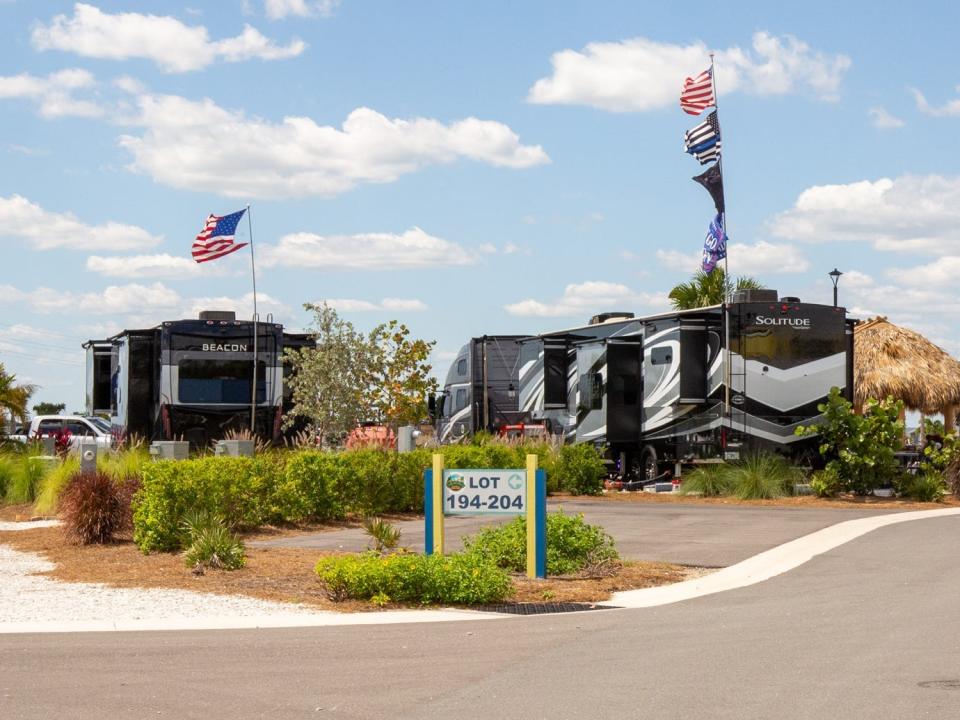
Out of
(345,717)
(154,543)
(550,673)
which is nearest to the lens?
(345,717)

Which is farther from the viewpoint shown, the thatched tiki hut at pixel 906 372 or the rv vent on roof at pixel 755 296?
the thatched tiki hut at pixel 906 372

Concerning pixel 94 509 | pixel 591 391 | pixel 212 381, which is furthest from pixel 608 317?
pixel 94 509

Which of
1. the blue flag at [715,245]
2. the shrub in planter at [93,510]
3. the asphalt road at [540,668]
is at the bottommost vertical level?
the asphalt road at [540,668]

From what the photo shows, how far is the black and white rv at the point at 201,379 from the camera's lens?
2761 centimetres

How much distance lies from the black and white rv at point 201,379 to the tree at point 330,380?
1.76 ft

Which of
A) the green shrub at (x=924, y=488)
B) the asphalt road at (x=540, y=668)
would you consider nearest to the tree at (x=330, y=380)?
the green shrub at (x=924, y=488)

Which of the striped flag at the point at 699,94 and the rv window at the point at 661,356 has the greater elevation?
the striped flag at the point at 699,94

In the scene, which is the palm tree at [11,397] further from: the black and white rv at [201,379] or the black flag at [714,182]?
the black flag at [714,182]

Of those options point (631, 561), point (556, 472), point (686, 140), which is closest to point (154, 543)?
point (631, 561)

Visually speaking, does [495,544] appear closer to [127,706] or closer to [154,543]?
[154,543]

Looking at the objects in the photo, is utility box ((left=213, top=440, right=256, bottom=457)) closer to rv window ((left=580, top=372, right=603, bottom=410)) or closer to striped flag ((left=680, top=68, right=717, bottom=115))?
rv window ((left=580, top=372, right=603, bottom=410))

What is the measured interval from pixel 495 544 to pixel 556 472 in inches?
486

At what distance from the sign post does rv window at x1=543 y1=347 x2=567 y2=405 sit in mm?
16785

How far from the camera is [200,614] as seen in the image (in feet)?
38.7
